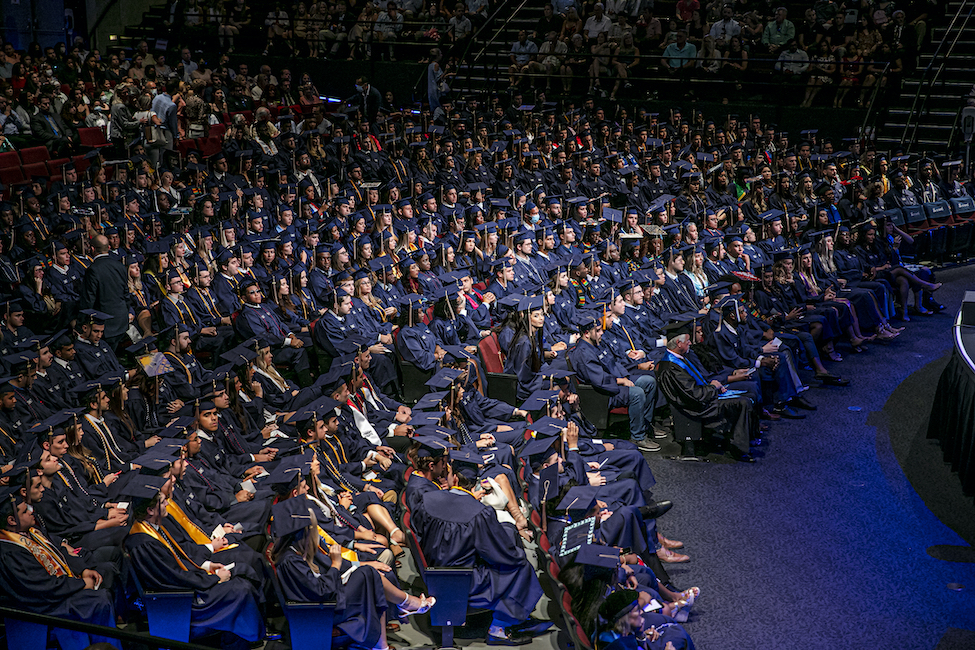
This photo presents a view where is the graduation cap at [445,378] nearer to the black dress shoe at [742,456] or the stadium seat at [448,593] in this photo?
the stadium seat at [448,593]

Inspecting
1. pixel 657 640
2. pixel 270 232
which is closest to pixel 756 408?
pixel 657 640

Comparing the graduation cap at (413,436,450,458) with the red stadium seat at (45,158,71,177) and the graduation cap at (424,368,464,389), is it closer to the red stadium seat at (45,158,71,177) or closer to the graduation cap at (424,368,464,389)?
the graduation cap at (424,368,464,389)

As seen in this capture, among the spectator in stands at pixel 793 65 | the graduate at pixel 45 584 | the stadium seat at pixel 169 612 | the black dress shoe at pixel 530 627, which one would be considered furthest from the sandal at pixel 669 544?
the spectator in stands at pixel 793 65

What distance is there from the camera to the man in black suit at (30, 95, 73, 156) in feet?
42.6

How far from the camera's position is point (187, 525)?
6.09 metres

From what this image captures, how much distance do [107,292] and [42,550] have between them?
4.20 m

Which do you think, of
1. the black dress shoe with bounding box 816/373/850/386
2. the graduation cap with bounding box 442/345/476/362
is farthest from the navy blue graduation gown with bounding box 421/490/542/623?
the black dress shoe with bounding box 816/373/850/386

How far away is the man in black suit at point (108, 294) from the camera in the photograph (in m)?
9.19

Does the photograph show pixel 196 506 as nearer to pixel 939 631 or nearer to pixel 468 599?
pixel 468 599

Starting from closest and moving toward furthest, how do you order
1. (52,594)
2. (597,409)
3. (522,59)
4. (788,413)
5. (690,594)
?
(52,594)
(690,594)
(597,409)
(788,413)
(522,59)

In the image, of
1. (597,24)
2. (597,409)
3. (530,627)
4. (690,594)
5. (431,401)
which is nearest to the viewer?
(530,627)

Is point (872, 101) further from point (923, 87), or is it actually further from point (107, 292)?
point (107, 292)

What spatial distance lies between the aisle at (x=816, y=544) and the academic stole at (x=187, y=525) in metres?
3.11

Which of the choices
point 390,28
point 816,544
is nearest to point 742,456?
point 816,544
